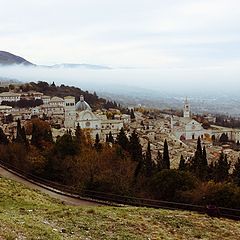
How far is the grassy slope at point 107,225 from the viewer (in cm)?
835

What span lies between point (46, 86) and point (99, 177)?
272 feet

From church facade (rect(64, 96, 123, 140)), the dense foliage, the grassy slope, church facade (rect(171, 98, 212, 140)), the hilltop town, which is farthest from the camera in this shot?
church facade (rect(171, 98, 212, 140))

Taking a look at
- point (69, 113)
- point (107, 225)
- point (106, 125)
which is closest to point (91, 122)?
point (106, 125)

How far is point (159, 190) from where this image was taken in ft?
60.6

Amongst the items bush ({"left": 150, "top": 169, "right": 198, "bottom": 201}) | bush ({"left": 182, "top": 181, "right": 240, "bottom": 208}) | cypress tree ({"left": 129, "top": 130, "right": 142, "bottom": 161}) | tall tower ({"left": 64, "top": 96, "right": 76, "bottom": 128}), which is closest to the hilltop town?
tall tower ({"left": 64, "top": 96, "right": 76, "bottom": 128})

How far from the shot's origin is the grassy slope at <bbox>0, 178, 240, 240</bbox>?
329 inches

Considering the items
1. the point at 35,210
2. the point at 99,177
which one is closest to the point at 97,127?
the point at 99,177

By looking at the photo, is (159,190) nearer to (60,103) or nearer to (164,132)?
(164,132)

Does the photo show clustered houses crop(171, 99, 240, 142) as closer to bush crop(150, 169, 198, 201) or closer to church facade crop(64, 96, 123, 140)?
church facade crop(64, 96, 123, 140)

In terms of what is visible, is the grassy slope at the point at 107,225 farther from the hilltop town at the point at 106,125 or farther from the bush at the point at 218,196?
the hilltop town at the point at 106,125

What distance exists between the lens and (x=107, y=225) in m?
9.38

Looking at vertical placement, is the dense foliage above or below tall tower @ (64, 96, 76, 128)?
below

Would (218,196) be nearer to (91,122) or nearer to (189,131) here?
(91,122)

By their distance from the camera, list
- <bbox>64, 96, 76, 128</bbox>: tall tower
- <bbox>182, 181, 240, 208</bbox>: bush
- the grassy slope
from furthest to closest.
Answer: <bbox>64, 96, 76, 128</bbox>: tall tower
<bbox>182, 181, 240, 208</bbox>: bush
the grassy slope
